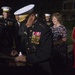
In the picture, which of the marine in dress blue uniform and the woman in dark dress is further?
the woman in dark dress

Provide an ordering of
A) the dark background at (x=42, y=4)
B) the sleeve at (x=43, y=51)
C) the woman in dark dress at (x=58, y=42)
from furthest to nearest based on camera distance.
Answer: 1. the dark background at (x=42, y=4)
2. the woman in dark dress at (x=58, y=42)
3. the sleeve at (x=43, y=51)

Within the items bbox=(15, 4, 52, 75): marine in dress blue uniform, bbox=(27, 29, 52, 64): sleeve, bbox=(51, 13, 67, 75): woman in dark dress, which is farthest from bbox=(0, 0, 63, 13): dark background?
bbox=(27, 29, 52, 64): sleeve

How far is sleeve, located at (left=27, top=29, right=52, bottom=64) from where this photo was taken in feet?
12.3

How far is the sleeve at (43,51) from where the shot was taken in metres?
3.73

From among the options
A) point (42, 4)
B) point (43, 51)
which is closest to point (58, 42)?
point (43, 51)

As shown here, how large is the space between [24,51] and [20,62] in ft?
1.58

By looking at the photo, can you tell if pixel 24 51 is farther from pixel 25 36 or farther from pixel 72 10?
pixel 72 10

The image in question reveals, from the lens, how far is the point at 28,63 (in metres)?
3.70

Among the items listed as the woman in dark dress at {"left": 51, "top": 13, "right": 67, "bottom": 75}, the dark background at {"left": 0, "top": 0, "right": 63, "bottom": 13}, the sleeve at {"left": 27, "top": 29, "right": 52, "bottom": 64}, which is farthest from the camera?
the dark background at {"left": 0, "top": 0, "right": 63, "bottom": 13}

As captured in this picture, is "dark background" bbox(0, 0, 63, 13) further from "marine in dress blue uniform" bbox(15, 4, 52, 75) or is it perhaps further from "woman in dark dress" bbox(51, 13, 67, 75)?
"marine in dress blue uniform" bbox(15, 4, 52, 75)

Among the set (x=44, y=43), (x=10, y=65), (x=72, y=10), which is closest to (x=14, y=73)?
(x=10, y=65)

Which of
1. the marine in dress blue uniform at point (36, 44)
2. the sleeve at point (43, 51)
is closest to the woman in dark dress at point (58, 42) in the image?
the marine in dress blue uniform at point (36, 44)

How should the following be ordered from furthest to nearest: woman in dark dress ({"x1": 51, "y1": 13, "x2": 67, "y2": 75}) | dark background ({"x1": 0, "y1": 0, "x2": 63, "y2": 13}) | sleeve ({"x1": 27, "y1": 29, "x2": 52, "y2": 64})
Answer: dark background ({"x1": 0, "y1": 0, "x2": 63, "y2": 13})
woman in dark dress ({"x1": 51, "y1": 13, "x2": 67, "y2": 75})
sleeve ({"x1": 27, "y1": 29, "x2": 52, "y2": 64})

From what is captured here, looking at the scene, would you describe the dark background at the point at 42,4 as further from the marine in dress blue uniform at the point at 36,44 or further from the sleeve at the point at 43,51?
the sleeve at the point at 43,51
